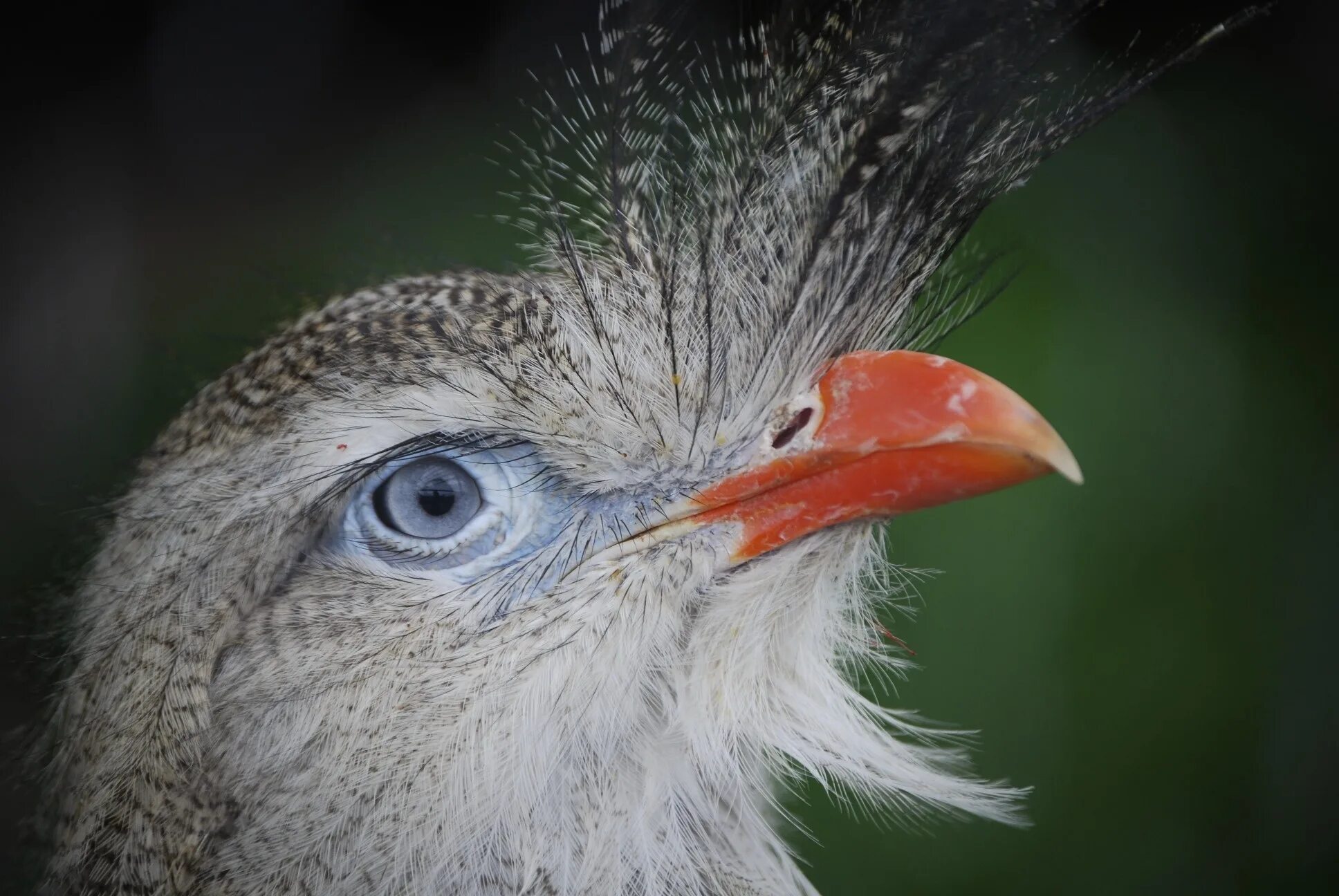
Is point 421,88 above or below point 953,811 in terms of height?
above

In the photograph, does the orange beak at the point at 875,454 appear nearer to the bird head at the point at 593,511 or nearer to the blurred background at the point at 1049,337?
the bird head at the point at 593,511

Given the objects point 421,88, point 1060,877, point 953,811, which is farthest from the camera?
point 421,88

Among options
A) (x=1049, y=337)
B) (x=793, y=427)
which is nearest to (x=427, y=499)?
(x=793, y=427)

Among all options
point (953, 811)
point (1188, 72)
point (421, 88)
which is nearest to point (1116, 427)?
point (1188, 72)

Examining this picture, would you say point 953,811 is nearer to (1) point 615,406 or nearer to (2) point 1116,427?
(1) point 615,406

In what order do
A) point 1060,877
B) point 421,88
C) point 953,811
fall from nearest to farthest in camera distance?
point 953,811 → point 1060,877 → point 421,88

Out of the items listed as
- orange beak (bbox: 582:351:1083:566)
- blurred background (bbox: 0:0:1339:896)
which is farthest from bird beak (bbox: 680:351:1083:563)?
blurred background (bbox: 0:0:1339:896)

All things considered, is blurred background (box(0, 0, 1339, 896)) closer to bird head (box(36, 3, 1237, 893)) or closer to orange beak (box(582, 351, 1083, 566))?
bird head (box(36, 3, 1237, 893))
